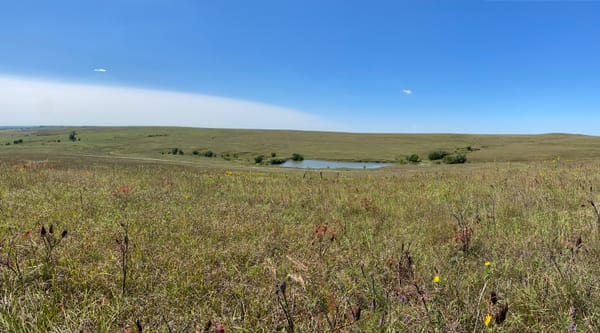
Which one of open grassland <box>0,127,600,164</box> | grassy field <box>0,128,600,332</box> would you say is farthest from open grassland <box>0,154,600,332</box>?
open grassland <box>0,127,600,164</box>

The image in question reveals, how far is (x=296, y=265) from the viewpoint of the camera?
9.86ft

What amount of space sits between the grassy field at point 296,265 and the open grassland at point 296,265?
18 mm

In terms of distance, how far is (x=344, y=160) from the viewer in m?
69.2

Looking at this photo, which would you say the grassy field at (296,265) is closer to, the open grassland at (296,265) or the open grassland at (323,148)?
the open grassland at (296,265)

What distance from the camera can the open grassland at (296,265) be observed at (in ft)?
7.78

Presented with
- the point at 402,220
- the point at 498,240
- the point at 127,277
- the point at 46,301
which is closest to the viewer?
the point at 46,301

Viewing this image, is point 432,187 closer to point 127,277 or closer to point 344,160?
point 127,277

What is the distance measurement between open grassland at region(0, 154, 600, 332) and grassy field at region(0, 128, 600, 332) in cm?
2

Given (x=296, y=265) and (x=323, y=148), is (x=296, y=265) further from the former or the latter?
(x=323, y=148)

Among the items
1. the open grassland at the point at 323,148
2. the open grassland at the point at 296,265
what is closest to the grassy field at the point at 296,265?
the open grassland at the point at 296,265

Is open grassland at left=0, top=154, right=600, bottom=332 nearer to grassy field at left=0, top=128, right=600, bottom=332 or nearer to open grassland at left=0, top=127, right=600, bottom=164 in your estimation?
grassy field at left=0, top=128, right=600, bottom=332

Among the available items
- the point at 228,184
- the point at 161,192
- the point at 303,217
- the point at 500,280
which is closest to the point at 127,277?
the point at 303,217

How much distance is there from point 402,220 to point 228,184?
616cm

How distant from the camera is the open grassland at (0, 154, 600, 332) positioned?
2.37m
